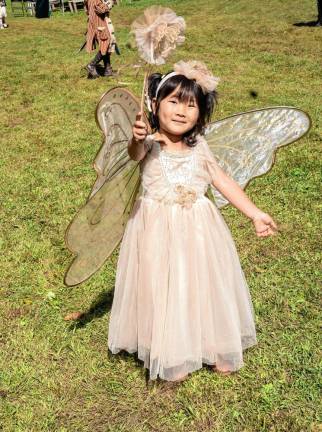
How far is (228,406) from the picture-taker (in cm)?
305

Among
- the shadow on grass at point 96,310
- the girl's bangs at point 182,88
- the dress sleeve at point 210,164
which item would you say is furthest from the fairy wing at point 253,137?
the shadow on grass at point 96,310

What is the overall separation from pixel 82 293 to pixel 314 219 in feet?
8.24

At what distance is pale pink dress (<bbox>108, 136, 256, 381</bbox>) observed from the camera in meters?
2.75

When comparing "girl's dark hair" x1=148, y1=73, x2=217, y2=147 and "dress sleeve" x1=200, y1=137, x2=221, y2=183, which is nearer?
"girl's dark hair" x1=148, y1=73, x2=217, y2=147

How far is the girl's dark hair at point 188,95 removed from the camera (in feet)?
8.41

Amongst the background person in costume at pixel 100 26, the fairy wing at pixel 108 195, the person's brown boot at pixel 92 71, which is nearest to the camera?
the fairy wing at pixel 108 195

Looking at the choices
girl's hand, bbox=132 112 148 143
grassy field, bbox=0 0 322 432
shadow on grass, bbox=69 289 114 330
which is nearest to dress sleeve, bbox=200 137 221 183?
girl's hand, bbox=132 112 148 143

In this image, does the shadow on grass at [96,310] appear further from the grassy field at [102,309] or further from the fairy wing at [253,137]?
the fairy wing at [253,137]

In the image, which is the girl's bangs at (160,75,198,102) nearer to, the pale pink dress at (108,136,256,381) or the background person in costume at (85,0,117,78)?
the pale pink dress at (108,136,256,381)

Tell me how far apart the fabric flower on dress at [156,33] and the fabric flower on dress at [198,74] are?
22 cm

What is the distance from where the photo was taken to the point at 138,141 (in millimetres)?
2465

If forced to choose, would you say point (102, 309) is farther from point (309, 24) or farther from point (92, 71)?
point (309, 24)

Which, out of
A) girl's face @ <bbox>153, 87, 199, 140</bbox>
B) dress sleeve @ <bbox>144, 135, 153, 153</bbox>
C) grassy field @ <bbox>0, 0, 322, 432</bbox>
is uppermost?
girl's face @ <bbox>153, 87, 199, 140</bbox>

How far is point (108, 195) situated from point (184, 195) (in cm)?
45
